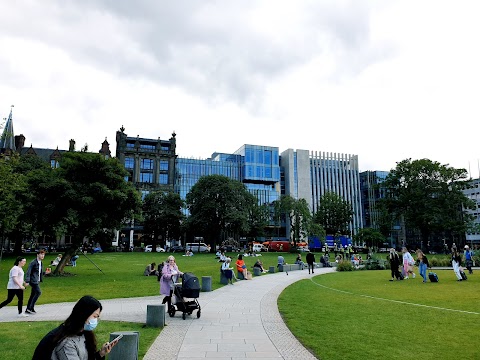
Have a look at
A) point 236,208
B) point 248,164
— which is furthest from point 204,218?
point 248,164

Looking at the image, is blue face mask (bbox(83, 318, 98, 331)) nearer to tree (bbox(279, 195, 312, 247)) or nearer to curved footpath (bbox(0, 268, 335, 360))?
curved footpath (bbox(0, 268, 335, 360))

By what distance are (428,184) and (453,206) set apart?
5371 millimetres

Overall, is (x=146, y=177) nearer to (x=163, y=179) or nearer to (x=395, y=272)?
(x=163, y=179)

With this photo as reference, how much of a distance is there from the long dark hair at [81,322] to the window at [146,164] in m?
95.6

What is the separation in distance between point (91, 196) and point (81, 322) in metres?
22.9

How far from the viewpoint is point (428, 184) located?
213 ft

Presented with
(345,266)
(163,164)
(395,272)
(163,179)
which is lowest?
(345,266)

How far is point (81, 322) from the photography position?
12.1ft

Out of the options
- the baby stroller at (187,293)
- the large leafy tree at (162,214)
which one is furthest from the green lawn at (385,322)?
the large leafy tree at (162,214)

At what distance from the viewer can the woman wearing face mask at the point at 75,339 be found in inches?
137

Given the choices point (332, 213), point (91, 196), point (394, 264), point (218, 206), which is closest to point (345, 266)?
point (394, 264)

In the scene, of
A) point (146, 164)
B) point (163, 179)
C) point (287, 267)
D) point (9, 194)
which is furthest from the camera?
point (163, 179)

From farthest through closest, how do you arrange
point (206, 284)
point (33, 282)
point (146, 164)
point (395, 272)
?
1. point (146, 164)
2. point (395, 272)
3. point (206, 284)
4. point (33, 282)

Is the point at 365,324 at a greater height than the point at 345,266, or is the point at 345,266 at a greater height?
the point at 365,324
